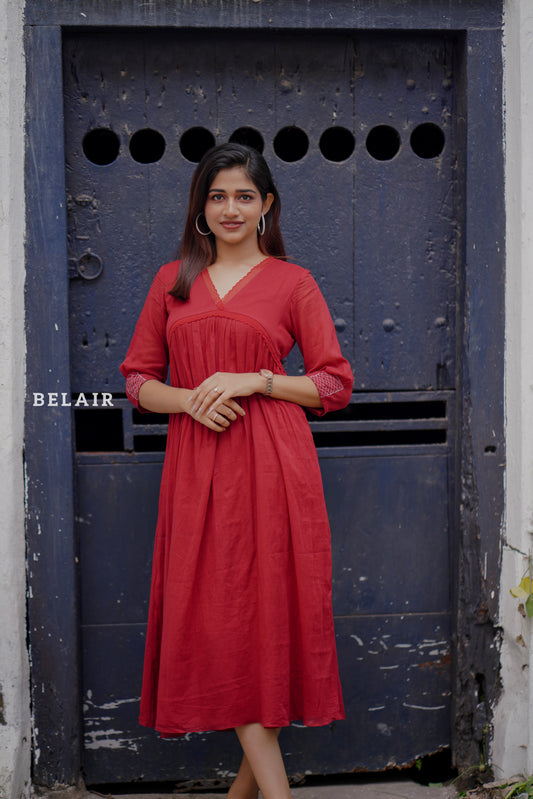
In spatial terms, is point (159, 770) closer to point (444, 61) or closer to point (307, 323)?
point (307, 323)

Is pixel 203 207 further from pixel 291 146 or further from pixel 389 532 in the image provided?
pixel 389 532

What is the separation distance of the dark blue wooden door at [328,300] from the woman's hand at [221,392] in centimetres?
57

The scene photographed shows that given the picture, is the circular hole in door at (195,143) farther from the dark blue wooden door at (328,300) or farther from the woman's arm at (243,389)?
the woman's arm at (243,389)

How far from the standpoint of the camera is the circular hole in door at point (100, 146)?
7.95 ft

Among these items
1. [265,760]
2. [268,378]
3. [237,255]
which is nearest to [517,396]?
[268,378]

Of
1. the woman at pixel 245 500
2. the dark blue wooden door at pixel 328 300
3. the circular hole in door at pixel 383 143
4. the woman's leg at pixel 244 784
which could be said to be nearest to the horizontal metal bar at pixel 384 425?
the dark blue wooden door at pixel 328 300

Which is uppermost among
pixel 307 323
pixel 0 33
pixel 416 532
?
pixel 0 33

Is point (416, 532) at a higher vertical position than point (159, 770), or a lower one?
higher

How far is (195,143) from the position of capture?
246cm

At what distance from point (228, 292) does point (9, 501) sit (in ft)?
3.07

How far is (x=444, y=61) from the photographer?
240cm

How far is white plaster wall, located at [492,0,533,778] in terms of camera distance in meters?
2.23

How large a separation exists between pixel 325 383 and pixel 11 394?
37.5 inches

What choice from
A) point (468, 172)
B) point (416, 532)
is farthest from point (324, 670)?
point (468, 172)
